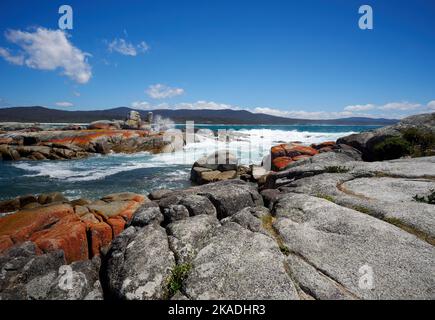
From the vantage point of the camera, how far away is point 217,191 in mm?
10156

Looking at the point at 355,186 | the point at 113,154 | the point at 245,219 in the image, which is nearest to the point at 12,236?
the point at 245,219

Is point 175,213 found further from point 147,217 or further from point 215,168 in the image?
point 215,168

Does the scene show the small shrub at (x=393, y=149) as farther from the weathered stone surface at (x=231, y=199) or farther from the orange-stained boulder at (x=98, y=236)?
the orange-stained boulder at (x=98, y=236)

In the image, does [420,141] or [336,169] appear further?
[420,141]

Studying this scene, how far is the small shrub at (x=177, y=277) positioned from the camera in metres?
5.68

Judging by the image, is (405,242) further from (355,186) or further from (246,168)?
(246,168)

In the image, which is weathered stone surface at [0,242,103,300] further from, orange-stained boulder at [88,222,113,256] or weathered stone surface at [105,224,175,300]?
orange-stained boulder at [88,222,113,256]

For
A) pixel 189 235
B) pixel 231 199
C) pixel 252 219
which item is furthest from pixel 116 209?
pixel 252 219

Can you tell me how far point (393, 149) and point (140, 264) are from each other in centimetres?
1911

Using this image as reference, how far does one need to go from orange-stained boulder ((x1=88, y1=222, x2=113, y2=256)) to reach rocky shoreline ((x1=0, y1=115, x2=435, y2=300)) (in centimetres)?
4

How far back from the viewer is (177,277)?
19.3ft

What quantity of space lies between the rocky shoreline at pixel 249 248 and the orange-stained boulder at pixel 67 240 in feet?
0.15
